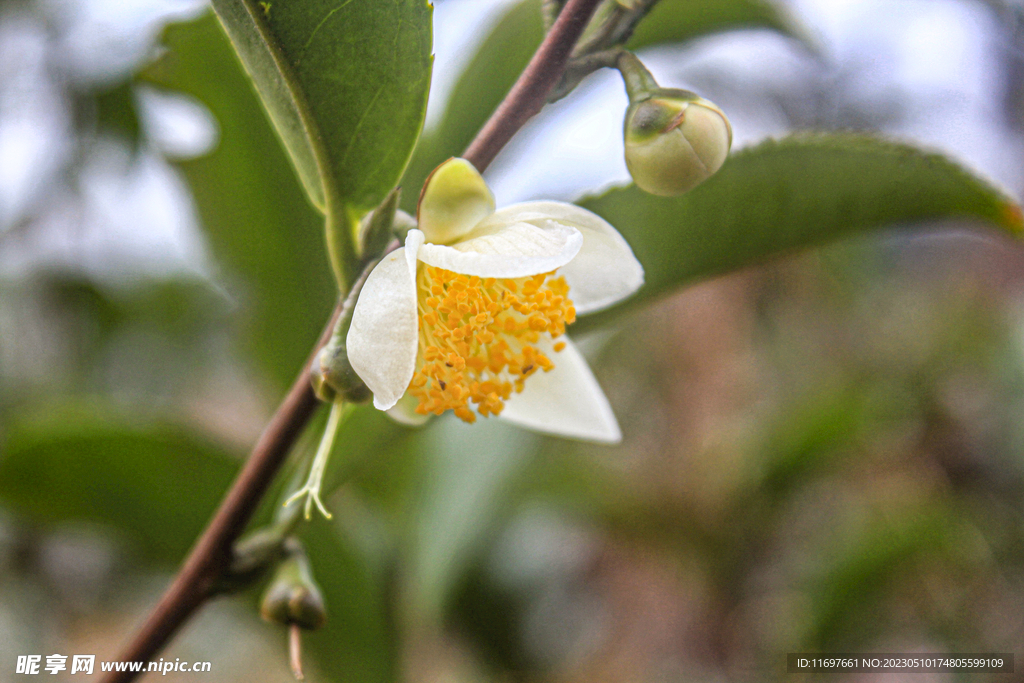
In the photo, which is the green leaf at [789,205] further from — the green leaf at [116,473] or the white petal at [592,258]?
the green leaf at [116,473]

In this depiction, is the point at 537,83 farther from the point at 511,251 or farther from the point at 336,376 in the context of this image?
the point at 336,376

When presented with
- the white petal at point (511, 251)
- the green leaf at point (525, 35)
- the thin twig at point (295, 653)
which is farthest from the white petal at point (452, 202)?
the green leaf at point (525, 35)

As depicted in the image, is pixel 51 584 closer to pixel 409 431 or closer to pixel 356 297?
pixel 409 431

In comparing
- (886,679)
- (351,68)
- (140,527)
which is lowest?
(886,679)

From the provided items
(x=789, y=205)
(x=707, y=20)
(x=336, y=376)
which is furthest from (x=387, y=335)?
(x=707, y=20)

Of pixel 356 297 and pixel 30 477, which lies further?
pixel 30 477

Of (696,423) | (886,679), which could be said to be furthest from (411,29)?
(886,679)

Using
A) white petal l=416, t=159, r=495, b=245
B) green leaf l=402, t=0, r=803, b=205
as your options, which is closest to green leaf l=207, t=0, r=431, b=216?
white petal l=416, t=159, r=495, b=245
